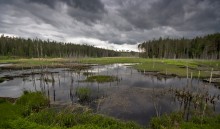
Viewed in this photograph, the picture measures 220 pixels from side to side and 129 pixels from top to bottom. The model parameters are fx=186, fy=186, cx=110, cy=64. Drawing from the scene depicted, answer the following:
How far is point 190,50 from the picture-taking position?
152000 mm

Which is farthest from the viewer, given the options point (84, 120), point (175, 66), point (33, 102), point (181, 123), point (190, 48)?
point (190, 48)

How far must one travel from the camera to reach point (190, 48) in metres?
152

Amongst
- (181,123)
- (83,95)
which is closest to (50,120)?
(181,123)

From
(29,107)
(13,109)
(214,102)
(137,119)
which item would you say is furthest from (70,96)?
(214,102)

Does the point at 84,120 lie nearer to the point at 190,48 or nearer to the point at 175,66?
the point at 175,66

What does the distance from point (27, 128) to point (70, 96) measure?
58.2ft

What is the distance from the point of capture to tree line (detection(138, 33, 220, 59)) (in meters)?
129

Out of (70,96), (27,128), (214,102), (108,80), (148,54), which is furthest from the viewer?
(148,54)

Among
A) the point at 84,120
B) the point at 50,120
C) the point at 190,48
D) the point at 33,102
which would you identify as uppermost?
the point at 190,48

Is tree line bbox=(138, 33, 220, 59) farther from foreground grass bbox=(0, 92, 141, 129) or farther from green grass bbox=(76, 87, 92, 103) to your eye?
foreground grass bbox=(0, 92, 141, 129)

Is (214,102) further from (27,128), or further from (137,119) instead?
(27,128)

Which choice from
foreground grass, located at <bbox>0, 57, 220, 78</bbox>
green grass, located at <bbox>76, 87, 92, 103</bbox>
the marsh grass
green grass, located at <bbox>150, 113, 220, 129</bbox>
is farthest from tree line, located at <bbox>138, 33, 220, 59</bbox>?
the marsh grass

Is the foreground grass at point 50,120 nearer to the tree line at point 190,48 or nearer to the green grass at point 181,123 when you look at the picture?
the green grass at point 181,123

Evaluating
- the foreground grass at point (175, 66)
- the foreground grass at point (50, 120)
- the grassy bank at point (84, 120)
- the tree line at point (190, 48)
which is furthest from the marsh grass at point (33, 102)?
the tree line at point (190, 48)
